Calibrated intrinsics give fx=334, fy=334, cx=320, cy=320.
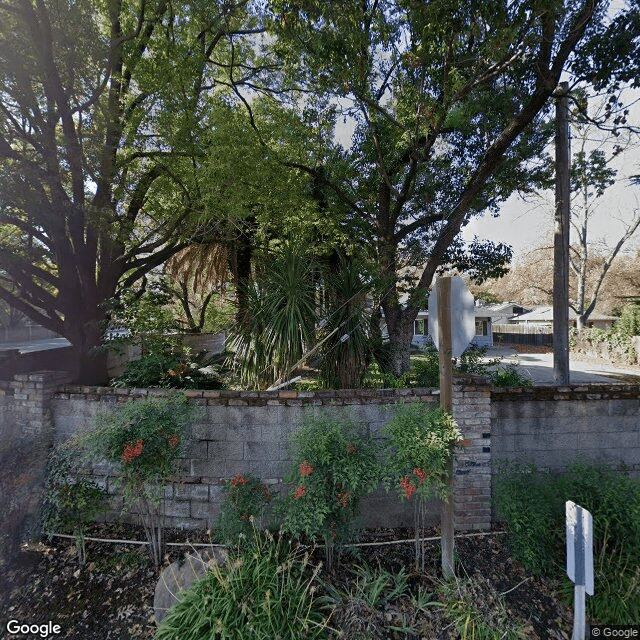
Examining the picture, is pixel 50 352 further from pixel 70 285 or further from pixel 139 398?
pixel 139 398

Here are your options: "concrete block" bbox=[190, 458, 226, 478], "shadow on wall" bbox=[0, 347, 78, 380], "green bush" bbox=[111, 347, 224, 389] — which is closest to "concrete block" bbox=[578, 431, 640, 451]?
"concrete block" bbox=[190, 458, 226, 478]

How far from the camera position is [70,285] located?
167 inches

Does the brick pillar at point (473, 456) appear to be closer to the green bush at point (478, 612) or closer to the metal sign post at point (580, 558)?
the green bush at point (478, 612)

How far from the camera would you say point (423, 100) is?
391 centimetres

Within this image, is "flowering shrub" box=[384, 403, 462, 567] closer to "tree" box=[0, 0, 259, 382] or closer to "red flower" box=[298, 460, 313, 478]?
"red flower" box=[298, 460, 313, 478]

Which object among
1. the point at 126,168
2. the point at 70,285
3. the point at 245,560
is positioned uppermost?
the point at 126,168

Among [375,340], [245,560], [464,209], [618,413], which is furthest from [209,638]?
[464,209]

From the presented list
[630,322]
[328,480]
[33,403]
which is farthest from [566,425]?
Answer: [630,322]

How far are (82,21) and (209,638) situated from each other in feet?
20.1

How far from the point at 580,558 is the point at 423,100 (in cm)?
441

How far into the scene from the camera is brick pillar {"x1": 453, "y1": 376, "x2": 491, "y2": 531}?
2869mm

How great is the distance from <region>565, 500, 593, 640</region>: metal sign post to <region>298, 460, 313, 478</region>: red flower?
1568mm

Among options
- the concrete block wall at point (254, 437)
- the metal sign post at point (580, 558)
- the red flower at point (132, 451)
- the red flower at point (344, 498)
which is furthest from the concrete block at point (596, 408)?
the red flower at point (132, 451)

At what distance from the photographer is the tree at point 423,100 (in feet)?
11.4
